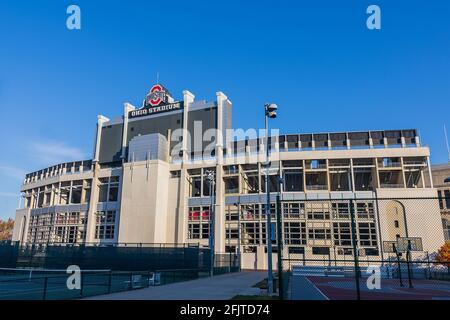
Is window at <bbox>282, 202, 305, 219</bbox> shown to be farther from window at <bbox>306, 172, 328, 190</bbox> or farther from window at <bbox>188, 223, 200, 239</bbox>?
window at <bbox>188, 223, 200, 239</bbox>

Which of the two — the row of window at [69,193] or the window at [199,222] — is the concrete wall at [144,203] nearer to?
the window at [199,222]

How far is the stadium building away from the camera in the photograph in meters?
53.9

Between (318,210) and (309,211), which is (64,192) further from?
(318,210)

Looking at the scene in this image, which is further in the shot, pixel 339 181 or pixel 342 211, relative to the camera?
pixel 339 181

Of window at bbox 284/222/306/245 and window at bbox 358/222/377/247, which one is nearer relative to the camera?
window at bbox 358/222/377/247

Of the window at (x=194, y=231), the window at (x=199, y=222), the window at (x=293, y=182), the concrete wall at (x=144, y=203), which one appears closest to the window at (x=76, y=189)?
the concrete wall at (x=144, y=203)

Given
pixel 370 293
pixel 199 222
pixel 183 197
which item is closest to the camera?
pixel 370 293

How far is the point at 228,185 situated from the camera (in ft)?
214

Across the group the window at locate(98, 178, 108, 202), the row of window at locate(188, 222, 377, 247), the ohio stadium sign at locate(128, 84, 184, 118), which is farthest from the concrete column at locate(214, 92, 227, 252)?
the window at locate(98, 178, 108, 202)

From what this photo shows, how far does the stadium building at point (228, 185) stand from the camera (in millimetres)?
53875

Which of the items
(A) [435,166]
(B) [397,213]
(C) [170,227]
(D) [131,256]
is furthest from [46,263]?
(A) [435,166]

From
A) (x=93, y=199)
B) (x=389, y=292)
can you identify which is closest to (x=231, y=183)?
(x=93, y=199)
